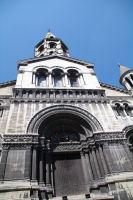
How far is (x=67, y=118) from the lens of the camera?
11195 mm

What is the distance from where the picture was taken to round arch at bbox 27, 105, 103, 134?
31.8ft

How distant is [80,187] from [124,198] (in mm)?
2539

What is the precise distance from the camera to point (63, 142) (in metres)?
10.4

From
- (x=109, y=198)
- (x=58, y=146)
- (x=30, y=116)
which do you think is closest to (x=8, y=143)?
(x=30, y=116)

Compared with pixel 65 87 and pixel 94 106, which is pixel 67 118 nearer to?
pixel 94 106

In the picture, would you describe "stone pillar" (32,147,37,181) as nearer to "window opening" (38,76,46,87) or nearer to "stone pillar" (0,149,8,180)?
"stone pillar" (0,149,8,180)

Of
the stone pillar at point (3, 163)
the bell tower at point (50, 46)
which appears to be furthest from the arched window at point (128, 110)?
the bell tower at point (50, 46)

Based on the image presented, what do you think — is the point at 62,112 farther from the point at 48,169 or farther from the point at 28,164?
the point at 28,164

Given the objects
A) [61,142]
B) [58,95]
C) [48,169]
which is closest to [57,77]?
[58,95]

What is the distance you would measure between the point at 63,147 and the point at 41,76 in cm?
770

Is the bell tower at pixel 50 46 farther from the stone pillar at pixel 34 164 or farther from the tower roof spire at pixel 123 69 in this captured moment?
the stone pillar at pixel 34 164

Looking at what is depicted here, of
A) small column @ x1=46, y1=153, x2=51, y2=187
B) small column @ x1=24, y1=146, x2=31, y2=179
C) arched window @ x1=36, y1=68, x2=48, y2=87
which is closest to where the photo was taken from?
small column @ x1=24, y1=146, x2=31, y2=179

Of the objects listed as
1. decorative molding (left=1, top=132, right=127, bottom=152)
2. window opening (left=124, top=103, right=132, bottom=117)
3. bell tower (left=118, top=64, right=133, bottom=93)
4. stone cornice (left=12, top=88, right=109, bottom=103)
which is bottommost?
decorative molding (left=1, top=132, right=127, bottom=152)

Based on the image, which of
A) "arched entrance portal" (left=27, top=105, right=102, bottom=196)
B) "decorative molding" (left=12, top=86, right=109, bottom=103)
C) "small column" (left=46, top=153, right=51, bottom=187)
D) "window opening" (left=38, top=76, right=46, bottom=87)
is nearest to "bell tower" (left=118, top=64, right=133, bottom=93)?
"decorative molding" (left=12, top=86, right=109, bottom=103)
